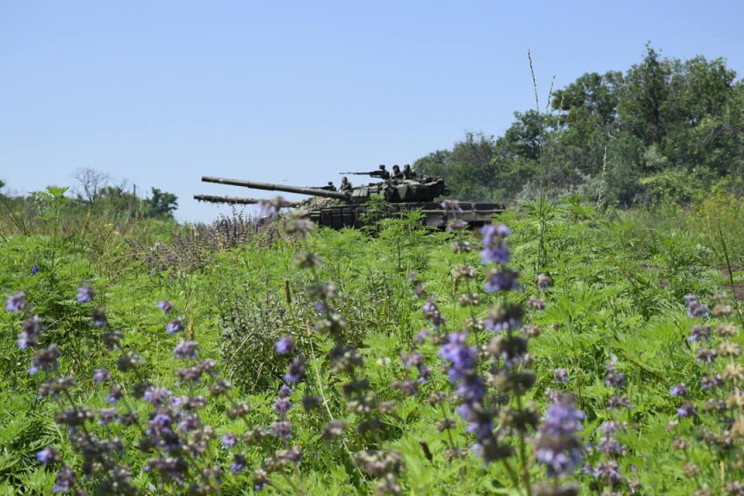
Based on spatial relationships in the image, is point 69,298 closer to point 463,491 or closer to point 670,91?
point 463,491

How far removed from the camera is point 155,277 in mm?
8617

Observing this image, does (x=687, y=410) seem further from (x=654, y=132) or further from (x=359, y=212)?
(x=654, y=132)

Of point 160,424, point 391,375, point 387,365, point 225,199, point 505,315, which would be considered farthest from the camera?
point 225,199

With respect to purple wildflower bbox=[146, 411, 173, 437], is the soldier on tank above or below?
above

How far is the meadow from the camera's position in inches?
74.1

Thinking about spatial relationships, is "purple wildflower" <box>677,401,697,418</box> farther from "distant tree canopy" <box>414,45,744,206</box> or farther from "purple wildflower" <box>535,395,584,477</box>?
"distant tree canopy" <box>414,45,744,206</box>

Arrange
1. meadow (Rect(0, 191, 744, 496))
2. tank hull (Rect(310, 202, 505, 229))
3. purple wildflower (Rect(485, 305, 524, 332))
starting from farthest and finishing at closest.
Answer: tank hull (Rect(310, 202, 505, 229))
meadow (Rect(0, 191, 744, 496))
purple wildflower (Rect(485, 305, 524, 332))

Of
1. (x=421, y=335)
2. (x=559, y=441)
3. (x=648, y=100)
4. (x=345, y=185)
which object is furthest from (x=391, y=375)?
(x=648, y=100)

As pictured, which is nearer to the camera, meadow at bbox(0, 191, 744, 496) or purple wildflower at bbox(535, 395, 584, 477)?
purple wildflower at bbox(535, 395, 584, 477)

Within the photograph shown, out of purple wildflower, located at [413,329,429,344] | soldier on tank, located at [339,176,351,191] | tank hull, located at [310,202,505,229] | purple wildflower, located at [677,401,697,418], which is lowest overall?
purple wildflower, located at [677,401,697,418]

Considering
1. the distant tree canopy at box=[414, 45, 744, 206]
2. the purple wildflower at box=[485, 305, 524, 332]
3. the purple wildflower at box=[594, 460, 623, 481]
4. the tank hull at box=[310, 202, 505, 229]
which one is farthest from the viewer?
the distant tree canopy at box=[414, 45, 744, 206]

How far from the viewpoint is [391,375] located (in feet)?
12.0

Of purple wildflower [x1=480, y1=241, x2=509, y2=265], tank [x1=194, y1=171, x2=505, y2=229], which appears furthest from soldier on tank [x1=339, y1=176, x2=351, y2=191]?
purple wildflower [x1=480, y1=241, x2=509, y2=265]

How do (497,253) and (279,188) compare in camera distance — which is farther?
(279,188)
